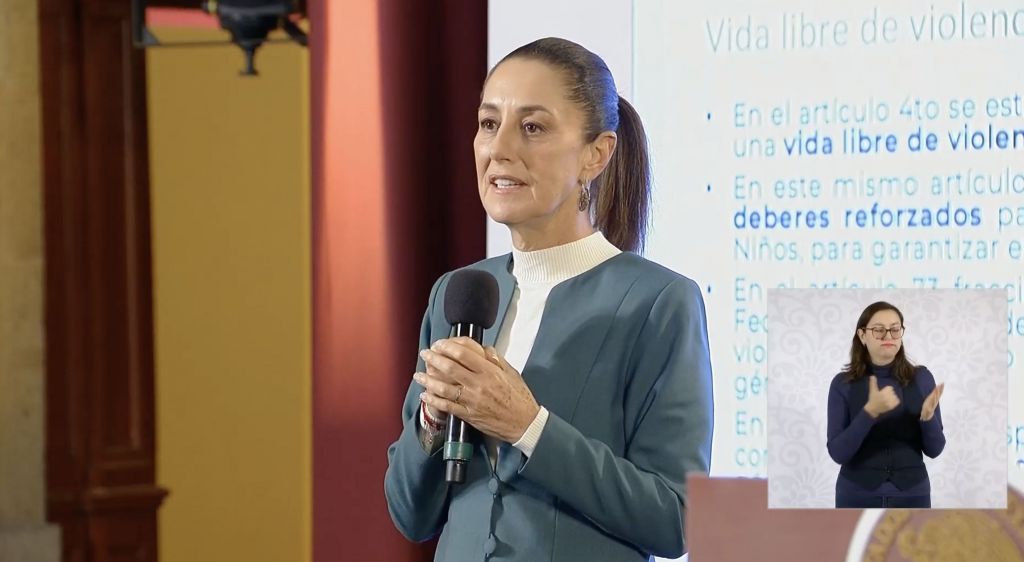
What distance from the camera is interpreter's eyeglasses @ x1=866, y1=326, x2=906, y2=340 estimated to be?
1.04 m

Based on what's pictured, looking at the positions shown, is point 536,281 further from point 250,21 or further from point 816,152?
point 250,21

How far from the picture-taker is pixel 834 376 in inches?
41.4

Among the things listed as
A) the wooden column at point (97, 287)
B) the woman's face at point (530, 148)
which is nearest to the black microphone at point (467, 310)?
the woman's face at point (530, 148)

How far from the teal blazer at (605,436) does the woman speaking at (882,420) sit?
16.3 inches

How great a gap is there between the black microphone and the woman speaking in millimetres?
504

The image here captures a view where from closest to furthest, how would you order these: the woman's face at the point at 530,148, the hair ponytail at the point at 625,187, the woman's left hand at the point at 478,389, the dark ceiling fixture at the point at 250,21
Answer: the woman's left hand at the point at 478,389 → the woman's face at the point at 530,148 → the hair ponytail at the point at 625,187 → the dark ceiling fixture at the point at 250,21

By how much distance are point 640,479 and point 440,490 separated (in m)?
0.27

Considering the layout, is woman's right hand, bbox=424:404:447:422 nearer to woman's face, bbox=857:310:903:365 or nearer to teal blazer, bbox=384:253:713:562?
teal blazer, bbox=384:253:713:562

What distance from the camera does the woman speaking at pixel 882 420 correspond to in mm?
1034

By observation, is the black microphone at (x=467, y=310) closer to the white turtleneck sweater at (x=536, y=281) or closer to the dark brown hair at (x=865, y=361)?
the white turtleneck sweater at (x=536, y=281)

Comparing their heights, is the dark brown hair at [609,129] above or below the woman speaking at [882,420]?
above

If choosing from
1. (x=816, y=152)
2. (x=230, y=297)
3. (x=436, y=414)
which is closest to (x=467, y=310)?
(x=436, y=414)

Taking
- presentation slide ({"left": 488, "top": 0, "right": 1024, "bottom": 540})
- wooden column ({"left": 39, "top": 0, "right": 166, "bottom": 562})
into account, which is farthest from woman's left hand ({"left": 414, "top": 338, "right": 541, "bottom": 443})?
wooden column ({"left": 39, "top": 0, "right": 166, "bottom": 562})

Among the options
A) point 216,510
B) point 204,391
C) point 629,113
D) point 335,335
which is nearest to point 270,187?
point 204,391
